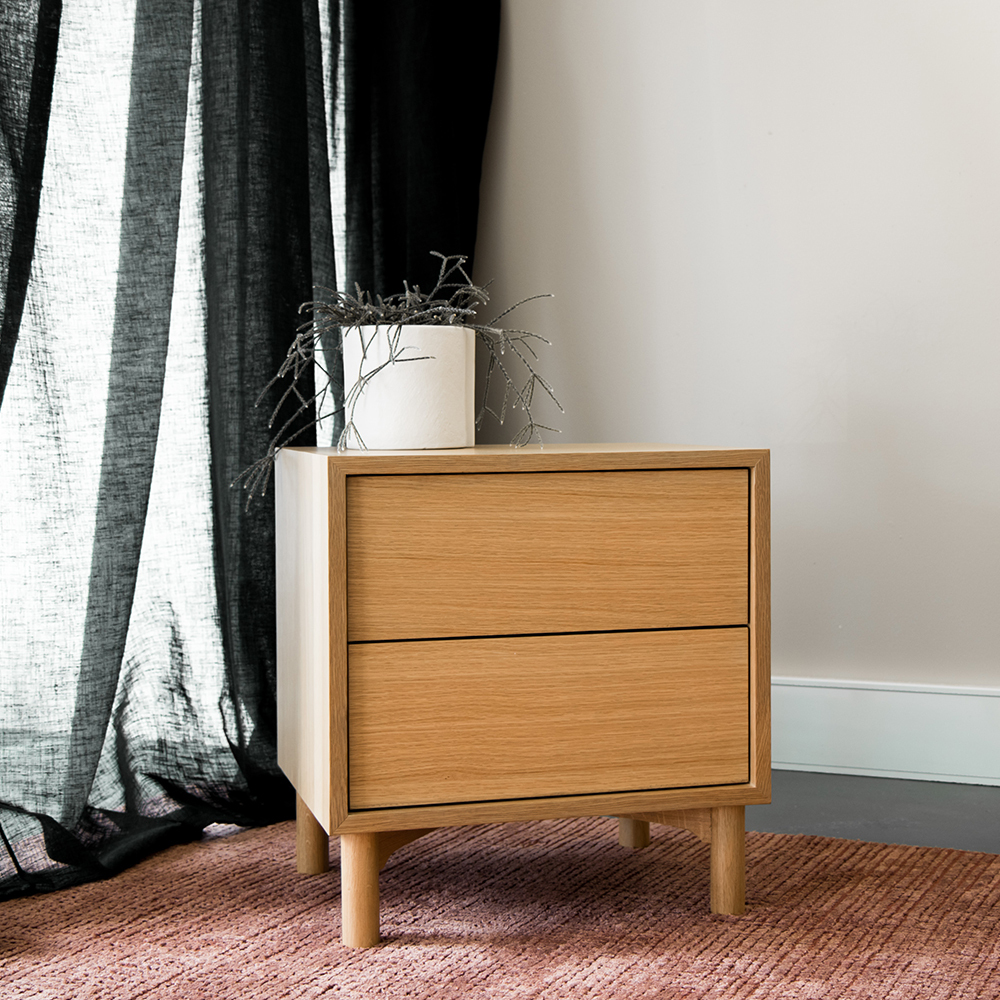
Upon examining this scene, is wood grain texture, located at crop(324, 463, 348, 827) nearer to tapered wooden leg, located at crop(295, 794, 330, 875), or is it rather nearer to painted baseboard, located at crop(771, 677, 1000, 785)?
tapered wooden leg, located at crop(295, 794, 330, 875)

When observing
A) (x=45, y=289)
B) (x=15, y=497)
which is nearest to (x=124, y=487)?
(x=15, y=497)

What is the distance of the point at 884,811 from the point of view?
165cm

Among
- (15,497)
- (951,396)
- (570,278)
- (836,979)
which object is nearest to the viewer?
(836,979)

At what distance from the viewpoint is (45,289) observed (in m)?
1.35

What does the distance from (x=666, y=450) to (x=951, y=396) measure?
78cm

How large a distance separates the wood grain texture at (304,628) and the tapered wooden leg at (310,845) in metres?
0.07

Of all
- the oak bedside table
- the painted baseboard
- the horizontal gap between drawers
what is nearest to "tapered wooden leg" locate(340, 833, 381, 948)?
the oak bedside table

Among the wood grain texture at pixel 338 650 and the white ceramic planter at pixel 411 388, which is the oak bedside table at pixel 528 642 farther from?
the white ceramic planter at pixel 411 388

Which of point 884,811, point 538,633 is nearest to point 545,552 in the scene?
point 538,633

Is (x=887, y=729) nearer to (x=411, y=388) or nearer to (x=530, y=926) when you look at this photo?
(x=530, y=926)

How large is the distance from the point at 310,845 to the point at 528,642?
43 centimetres

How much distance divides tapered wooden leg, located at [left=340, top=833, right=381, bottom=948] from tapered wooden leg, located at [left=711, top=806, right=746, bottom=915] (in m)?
0.37

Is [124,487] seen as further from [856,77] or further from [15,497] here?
[856,77]

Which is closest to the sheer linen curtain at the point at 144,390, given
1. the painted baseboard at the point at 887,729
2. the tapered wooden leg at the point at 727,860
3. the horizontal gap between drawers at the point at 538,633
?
the horizontal gap between drawers at the point at 538,633
